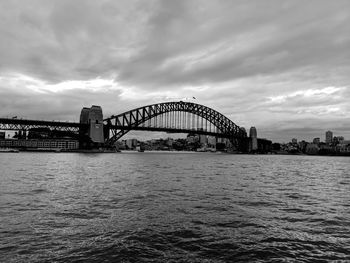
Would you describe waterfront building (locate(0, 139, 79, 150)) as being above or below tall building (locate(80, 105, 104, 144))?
below

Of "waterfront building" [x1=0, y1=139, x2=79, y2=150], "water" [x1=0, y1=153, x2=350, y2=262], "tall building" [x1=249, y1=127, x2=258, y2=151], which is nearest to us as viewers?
"water" [x1=0, y1=153, x2=350, y2=262]

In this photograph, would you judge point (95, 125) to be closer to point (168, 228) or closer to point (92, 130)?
point (92, 130)

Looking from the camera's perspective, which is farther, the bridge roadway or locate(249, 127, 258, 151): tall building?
locate(249, 127, 258, 151): tall building

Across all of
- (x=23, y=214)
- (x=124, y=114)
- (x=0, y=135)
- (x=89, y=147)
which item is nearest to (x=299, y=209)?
(x=23, y=214)

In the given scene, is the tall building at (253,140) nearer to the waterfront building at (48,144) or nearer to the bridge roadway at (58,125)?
the bridge roadway at (58,125)

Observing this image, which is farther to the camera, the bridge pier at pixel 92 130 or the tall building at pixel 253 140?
the tall building at pixel 253 140

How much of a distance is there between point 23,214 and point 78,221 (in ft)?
8.21

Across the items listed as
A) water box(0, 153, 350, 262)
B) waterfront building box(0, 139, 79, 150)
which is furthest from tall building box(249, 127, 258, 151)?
water box(0, 153, 350, 262)

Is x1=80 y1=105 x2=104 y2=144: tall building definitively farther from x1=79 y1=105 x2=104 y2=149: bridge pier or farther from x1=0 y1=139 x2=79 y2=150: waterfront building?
x1=0 y1=139 x2=79 y2=150: waterfront building

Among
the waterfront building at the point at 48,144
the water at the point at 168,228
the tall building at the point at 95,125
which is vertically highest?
the tall building at the point at 95,125

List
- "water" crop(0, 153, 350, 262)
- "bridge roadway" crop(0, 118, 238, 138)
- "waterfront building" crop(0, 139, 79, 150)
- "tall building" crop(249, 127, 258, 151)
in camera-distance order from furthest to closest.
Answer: "tall building" crop(249, 127, 258, 151), "waterfront building" crop(0, 139, 79, 150), "bridge roadway" crop(0, 118, 238, 138), "water" crop(0, 153, 350, 262)

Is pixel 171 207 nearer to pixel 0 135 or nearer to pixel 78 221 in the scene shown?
pixel 78 221

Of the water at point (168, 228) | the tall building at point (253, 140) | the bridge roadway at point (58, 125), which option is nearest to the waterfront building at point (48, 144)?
the bridge roadway at point (58, 125)

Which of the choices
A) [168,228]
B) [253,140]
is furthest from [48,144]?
[168,228]
